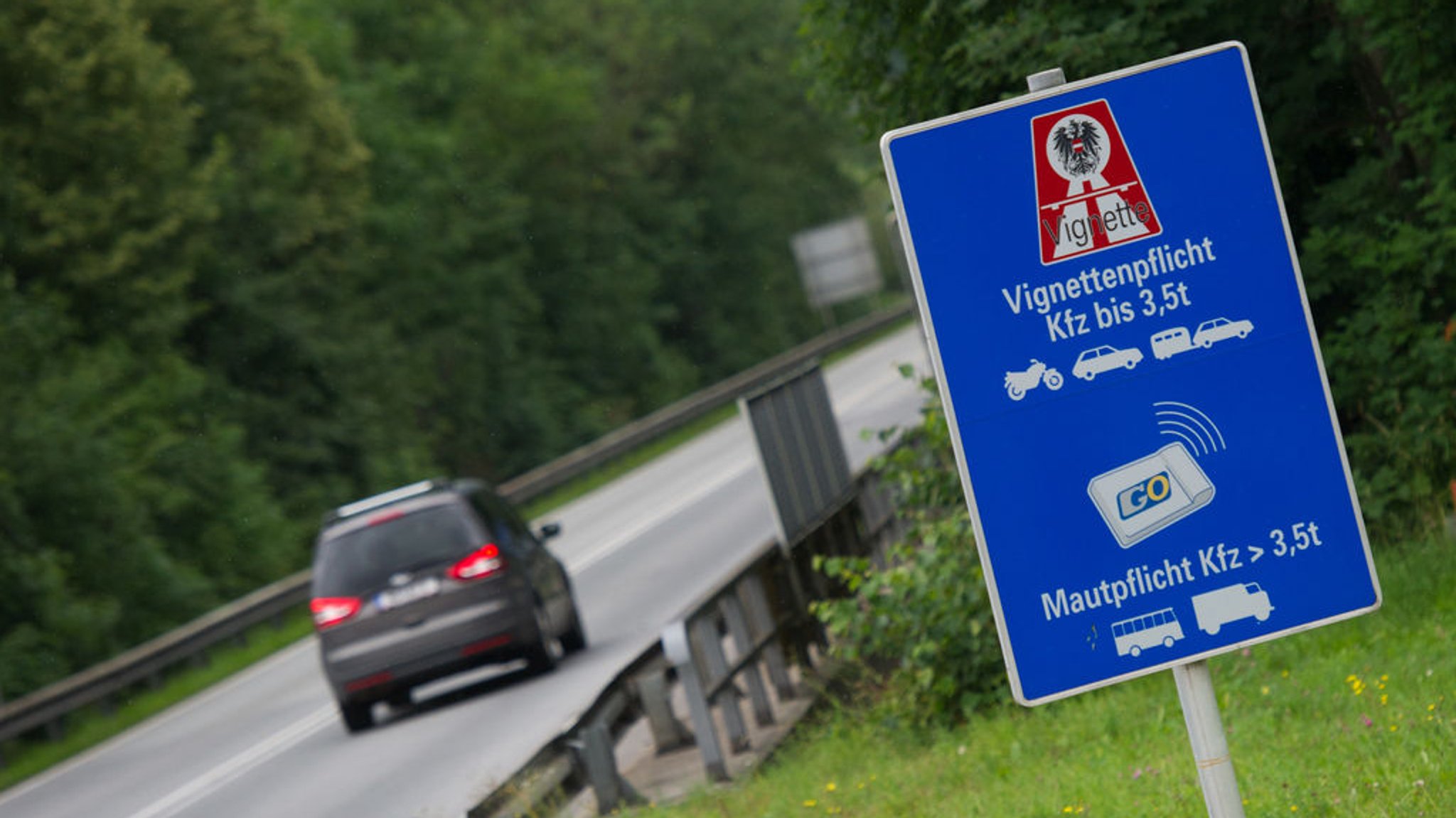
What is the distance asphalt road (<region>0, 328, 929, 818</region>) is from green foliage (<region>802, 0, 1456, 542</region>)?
3.02 metres

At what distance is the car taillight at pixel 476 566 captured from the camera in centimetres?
1606

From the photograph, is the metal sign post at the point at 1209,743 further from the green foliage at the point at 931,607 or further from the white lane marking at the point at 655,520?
the white lane marking at the point at 655,520

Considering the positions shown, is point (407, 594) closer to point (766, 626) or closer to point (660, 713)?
point (766, 626)

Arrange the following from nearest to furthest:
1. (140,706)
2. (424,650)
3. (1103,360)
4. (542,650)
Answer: (1103,360), (424,650), (542,650), (140,706)

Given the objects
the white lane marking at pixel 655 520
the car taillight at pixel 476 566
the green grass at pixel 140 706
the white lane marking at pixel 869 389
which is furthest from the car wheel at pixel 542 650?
the white lane marking at pixel 869 389

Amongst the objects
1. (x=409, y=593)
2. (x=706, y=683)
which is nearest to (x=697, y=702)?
(x=706, y=683)

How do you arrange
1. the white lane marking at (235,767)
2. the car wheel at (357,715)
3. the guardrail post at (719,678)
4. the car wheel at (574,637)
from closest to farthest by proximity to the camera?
1. the guardrail post at (719,678)
2. the white lane marking at (235,767)
3. the car wheel at (357,715)
4. the car wheel at (574,637)

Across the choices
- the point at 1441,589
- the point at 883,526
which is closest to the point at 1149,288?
the point at 1441,589

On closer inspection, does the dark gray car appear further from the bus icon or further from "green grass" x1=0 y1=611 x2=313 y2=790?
the bus icon

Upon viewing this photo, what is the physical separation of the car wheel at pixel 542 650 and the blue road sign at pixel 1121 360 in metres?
12.8

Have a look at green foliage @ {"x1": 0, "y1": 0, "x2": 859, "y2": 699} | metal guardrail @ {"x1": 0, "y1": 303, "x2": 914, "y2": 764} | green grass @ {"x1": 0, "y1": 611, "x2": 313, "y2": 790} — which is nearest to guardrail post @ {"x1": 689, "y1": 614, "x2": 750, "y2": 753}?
green foliage @ {"x1": 0, "y1": 0, "x2": 859, "y2": 699}

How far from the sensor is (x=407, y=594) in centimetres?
1603

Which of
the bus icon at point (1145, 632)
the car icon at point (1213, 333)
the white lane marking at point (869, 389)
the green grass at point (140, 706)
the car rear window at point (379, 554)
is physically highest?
the car icon at point (1213, 333)

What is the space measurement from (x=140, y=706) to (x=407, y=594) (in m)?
8.37
